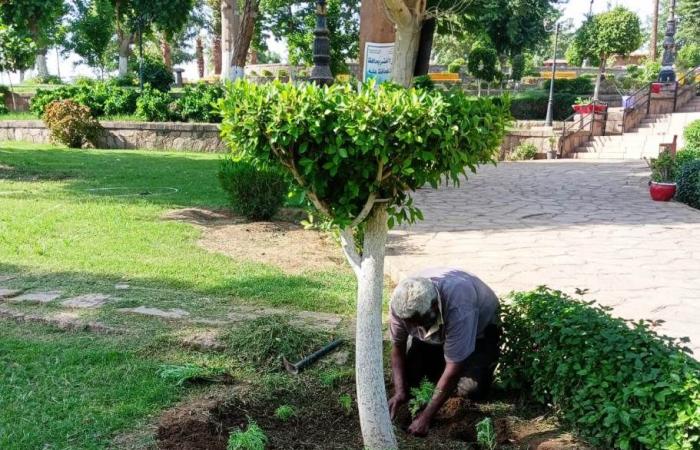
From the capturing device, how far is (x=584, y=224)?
8305mm

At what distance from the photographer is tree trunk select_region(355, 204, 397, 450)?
2.72 meters

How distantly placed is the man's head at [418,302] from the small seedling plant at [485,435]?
516 mm

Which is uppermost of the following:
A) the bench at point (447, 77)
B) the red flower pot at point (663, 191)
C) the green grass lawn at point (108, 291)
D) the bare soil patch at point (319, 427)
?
the bench at point (447, 77)

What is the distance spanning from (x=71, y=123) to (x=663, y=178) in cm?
1355

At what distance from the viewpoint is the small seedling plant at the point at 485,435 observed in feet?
9.43

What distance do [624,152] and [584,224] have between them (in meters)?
11.0

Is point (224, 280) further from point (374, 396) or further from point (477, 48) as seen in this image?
point (477, 48)

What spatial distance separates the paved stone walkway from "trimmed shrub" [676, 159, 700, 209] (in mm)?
354

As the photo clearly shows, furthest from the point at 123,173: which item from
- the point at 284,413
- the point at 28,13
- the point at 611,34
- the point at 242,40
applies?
the point at 611,34

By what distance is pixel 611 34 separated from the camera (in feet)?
72.4

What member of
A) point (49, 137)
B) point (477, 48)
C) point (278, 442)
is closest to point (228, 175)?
point (278, 442)

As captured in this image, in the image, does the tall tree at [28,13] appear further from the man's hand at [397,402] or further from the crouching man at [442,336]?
the man's hand at [397,402]

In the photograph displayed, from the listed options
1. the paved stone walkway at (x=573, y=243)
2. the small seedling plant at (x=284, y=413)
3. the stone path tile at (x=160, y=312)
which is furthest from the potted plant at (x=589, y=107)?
→ the small seedling plant at (x=284, y=413)

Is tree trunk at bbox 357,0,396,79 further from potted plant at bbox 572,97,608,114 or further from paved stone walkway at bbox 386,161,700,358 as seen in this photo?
potted plant at bbox 572,97,608,114
